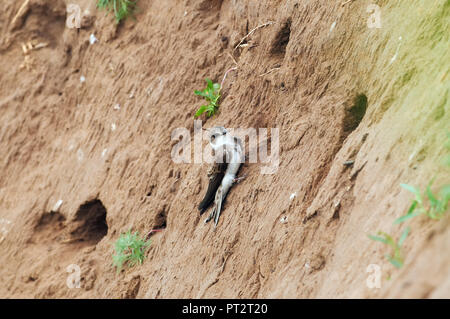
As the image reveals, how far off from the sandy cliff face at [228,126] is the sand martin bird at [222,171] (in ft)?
0.31

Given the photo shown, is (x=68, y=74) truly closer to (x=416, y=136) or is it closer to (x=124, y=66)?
(x=124, y=66)

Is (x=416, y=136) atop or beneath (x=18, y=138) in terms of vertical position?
atop

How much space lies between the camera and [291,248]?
4145 millimetres

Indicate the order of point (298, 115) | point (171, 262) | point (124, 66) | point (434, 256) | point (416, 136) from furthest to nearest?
point (124, 66) → point (171, 262) → point (298, 115) → point (416, 136) → point (434, 256)

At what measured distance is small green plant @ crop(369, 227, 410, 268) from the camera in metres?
2.95

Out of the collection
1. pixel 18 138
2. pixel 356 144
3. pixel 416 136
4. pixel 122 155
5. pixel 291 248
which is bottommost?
pixel 18 138

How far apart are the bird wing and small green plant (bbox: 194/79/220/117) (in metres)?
0.71

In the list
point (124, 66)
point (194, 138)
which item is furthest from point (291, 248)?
point (124, 66)

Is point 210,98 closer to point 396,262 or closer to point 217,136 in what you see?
point 217,136

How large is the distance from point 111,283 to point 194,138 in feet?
5.07

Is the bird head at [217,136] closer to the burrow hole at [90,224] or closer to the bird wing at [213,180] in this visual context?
the bird wing at [213,180]

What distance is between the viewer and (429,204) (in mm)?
2980

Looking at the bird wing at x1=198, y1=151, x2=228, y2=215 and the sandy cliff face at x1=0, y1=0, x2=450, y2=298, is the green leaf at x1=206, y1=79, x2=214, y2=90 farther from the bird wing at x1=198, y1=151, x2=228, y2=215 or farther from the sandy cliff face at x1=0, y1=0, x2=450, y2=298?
the bird wing at x1=198, y1=151, x2=228, y2=215

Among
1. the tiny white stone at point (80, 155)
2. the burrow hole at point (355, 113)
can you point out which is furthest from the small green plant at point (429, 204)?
the tiny white stone at point (80, 155)
